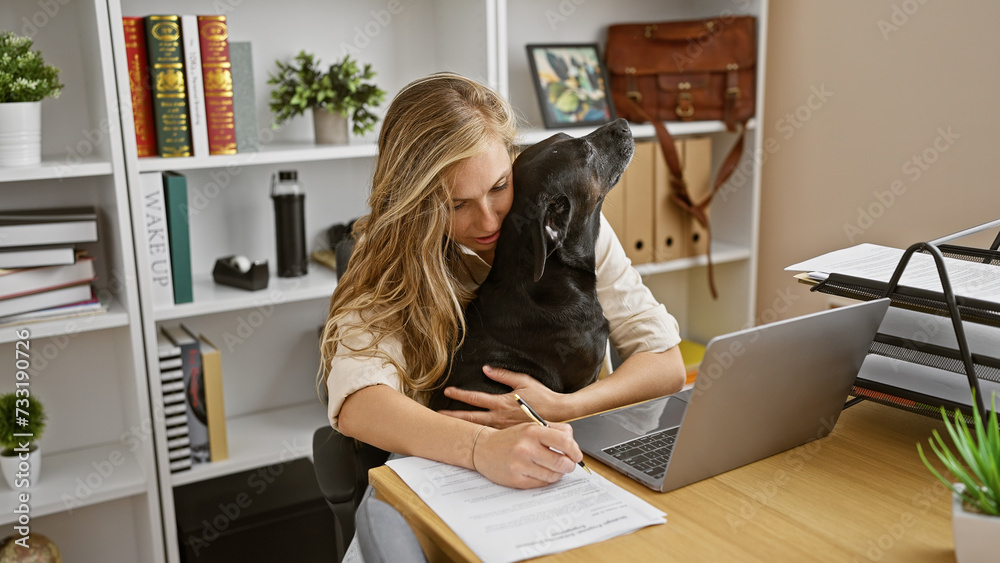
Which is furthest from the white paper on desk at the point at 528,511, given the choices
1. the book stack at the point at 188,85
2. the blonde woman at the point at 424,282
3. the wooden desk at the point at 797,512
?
the book stack at the point at 188,85

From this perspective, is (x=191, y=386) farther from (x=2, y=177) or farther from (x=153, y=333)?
(x=2, y=177)

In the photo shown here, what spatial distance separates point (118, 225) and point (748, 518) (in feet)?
4.89

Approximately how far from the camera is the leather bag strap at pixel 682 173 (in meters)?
2.35

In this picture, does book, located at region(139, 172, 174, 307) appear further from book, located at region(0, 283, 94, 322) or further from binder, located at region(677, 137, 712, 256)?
binder, located at region(677, 137, 712, 256)

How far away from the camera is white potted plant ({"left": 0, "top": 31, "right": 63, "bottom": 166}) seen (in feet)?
5.32

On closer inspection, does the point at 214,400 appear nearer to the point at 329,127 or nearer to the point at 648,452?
the point at 329,127

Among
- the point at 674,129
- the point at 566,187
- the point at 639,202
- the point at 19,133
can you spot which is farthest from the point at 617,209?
the point at 19,133

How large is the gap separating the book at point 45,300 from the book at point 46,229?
0.11 meters

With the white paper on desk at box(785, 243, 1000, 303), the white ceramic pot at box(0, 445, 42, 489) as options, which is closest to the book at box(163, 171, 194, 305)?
the white ceramic pot at box(0, 445, 42, 489)

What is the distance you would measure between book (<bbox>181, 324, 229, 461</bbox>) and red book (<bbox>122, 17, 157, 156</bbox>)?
0.49 metres

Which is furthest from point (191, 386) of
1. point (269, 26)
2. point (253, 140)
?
point (269, 26)

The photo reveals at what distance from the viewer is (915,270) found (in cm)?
101

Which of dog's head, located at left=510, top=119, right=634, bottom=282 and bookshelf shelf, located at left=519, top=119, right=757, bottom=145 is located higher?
bookshelf shelf, located at left=519, top=119, right=757, bottom=145

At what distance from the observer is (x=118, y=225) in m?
1.75
